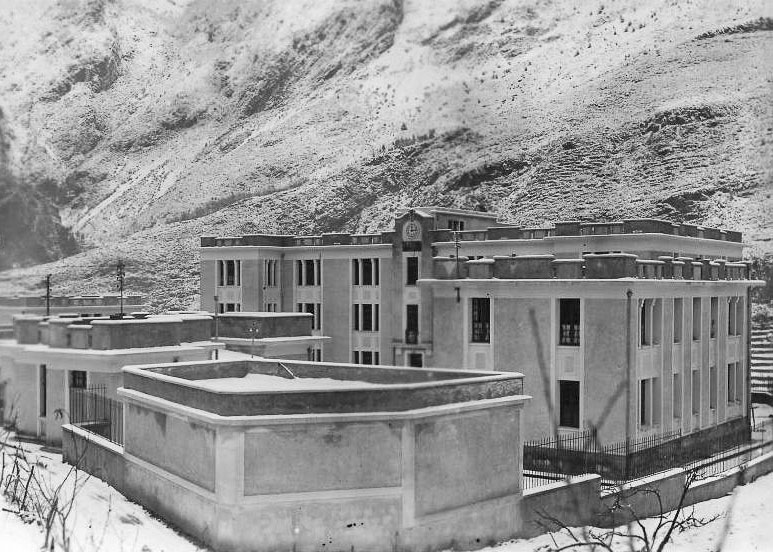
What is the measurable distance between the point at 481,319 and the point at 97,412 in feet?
42.6

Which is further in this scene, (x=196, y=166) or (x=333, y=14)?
(x=333, y=14)

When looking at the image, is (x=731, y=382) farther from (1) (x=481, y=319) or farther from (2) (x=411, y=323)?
(2) (x=411, y=323)

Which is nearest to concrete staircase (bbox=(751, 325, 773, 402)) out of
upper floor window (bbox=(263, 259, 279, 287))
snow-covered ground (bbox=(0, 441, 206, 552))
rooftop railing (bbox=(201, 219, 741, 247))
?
rooftop railing (bbox=(201, 219, 741, 247))

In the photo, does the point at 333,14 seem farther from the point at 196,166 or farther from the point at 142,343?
the point at 142,343

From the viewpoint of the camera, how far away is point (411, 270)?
4259cm

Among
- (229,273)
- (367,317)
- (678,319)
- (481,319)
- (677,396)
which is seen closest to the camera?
(481,319)

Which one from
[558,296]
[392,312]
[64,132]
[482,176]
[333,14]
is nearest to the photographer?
[558,296]

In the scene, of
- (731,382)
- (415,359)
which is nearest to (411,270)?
(415,359)

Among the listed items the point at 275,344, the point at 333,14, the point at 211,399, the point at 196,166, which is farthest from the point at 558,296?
the point at 333,14

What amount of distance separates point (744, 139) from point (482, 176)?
28.3 m

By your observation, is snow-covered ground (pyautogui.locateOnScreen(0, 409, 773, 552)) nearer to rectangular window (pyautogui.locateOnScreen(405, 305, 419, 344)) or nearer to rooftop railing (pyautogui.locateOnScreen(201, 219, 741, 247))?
rooftop railing (pyautogui.locateOnScreen(201, 219, 741, 247))

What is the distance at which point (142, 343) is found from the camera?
22.8 m

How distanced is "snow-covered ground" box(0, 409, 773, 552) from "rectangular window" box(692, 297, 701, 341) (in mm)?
6872

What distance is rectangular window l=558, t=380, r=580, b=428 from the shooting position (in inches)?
1067
